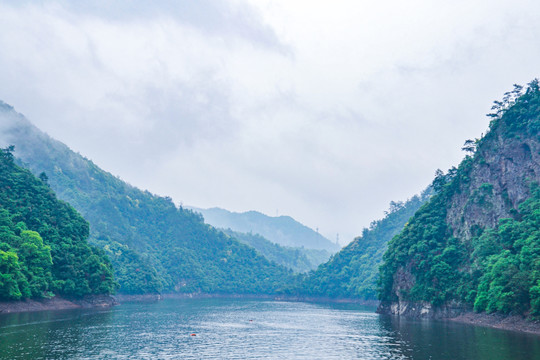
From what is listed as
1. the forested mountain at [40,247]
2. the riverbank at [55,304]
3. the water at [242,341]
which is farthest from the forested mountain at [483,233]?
the forested mountain at [40,247]

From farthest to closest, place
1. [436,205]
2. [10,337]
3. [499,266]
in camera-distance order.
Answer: [436,205] → [499,266] → [10,337]

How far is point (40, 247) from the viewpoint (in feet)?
339

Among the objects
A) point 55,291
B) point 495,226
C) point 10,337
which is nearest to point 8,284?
point 55,291

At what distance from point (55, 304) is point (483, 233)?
320 feet

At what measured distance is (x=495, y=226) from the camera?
4107 inches

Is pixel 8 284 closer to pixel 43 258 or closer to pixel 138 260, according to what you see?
pixel 43 258

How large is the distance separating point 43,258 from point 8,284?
1472cm

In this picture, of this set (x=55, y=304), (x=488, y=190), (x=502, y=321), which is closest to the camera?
(x=502, y=321)

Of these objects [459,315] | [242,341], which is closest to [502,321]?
[459,315]

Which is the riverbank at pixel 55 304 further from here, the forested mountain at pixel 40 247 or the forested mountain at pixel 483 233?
the forested mountain at pixel 483 233

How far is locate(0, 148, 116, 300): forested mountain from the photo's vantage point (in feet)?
310

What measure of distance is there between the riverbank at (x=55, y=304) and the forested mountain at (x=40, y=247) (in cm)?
145

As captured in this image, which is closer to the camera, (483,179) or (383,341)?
(383,341)

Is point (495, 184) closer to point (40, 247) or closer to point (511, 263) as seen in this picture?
point (511, 263)
